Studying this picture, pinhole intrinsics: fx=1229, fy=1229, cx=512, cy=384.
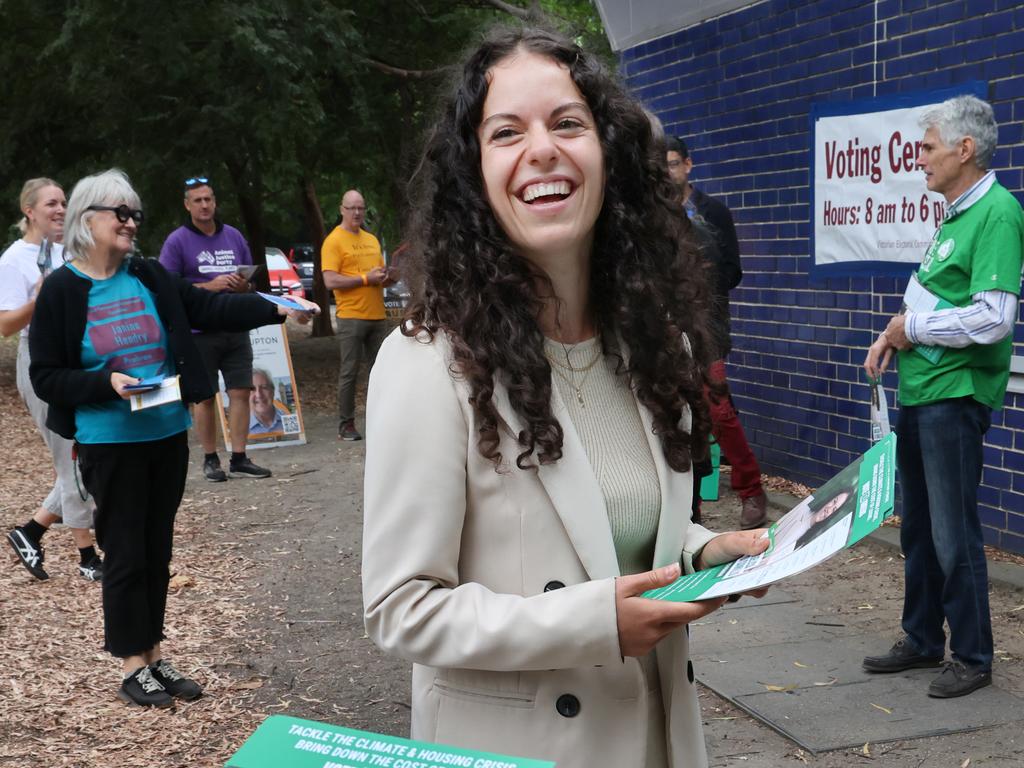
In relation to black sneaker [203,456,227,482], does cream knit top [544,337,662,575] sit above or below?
above

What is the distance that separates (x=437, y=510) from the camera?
1.87 meters

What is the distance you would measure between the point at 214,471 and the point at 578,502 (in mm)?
8899

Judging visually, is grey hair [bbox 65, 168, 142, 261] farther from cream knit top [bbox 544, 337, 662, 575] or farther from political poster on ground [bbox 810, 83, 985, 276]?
political poster on ground [bbox 810, 83, 985, 276]

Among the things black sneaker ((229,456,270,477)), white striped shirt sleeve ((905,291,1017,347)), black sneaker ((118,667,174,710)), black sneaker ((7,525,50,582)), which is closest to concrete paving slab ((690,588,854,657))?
white striped shirt sleeve ((905,291,1017,347))

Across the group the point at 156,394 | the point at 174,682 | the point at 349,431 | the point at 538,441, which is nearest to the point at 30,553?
the point at 174,682

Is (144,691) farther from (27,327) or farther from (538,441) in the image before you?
(538,441)

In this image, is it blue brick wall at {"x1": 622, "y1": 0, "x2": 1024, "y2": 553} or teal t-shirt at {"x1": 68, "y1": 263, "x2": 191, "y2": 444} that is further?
blue brick wall at {"x1": 622, "y1": 0, "x2": 1024, "y2": 553}

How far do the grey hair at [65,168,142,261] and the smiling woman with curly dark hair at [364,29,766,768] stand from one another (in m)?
3.63

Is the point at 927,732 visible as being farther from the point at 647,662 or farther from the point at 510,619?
the point at 510,619

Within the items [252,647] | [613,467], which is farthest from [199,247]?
[613,467]

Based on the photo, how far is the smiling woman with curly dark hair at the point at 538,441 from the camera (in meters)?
1.87

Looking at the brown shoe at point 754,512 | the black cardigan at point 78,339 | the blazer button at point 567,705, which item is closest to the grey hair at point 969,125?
the black cardigan at point 78,339

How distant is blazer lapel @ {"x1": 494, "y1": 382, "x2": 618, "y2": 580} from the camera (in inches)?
76.7

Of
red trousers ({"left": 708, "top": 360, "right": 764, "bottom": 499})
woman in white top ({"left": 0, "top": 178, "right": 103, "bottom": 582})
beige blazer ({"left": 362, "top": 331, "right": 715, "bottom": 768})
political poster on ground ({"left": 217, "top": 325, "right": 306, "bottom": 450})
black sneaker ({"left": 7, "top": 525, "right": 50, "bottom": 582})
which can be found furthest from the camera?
political poster on ground ({"left": 217, "top": 325, "right": 306, "bottom": 450})
